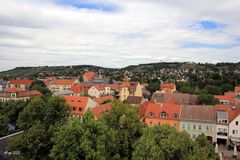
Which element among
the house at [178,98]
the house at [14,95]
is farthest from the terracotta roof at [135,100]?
the house at [14,95]

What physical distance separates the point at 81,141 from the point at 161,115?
2944cm

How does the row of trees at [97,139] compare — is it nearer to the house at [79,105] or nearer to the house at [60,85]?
the house at [79,105]

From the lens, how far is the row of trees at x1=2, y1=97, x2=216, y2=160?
22609 millimetres

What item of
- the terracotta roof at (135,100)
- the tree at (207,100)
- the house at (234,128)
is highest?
the tree at (207,100)

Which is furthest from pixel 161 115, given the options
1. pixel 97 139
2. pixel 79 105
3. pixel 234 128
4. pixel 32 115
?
pixel 97 139

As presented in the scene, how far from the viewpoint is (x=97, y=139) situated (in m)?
25.3

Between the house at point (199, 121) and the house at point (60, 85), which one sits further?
the house at point (60, 85)

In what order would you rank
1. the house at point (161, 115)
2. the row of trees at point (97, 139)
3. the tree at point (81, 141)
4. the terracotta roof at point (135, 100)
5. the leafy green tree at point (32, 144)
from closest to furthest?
1. the row of trees at point (97, 139)
2. the tree at point (81, 141)
3. the leafy green tree at point (32, 144)
4. the house at point (161, 115)
5. the terracotta roof at point (135, 100)

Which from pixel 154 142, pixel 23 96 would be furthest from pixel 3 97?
pixel 154 142

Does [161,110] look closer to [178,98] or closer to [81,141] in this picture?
[178,98]

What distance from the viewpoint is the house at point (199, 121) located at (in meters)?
47.6

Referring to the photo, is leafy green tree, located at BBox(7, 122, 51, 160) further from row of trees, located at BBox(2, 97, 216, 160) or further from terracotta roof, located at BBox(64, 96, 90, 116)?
terracotta roof, located at BBox(64, 96, 90, 116)

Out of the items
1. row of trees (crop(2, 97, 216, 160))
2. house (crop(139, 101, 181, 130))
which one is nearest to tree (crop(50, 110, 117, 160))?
row of trees (crop(2, 97, 216, 160))

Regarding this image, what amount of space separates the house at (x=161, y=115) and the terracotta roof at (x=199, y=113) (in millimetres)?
1446
